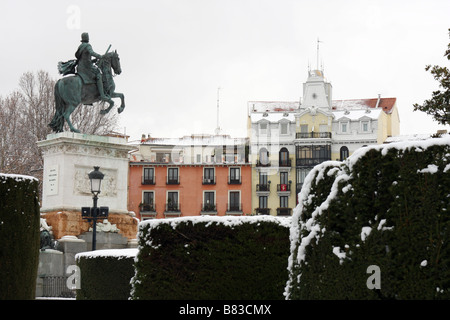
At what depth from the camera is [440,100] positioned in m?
24.3

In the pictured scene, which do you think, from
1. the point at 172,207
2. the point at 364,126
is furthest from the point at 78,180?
the point at 364,126

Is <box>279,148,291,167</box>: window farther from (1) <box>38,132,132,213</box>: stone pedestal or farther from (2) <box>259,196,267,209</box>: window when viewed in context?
(1) <box>38,132,132,213</box>: stone pedestal

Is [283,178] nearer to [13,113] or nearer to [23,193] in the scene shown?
[13,113]

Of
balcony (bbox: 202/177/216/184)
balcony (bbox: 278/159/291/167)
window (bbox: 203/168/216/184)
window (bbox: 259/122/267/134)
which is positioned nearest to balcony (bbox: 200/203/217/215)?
balcony (bbox: 202/177/216/184)

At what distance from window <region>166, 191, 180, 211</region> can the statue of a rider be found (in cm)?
5550

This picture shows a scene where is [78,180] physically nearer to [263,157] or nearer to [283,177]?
[283,177]

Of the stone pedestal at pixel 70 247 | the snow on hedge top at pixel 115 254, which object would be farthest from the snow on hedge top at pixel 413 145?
the stone pedestal at pixel 70 247

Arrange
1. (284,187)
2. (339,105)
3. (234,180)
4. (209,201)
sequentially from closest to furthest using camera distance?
(209,201)
(234,180)
(284,187)
(339,105)

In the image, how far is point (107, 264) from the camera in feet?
48.0

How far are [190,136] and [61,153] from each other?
65.5 metres

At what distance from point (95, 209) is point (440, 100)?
37.0 feet

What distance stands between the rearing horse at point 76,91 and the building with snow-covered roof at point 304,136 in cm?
5630

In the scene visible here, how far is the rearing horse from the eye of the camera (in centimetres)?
2358
